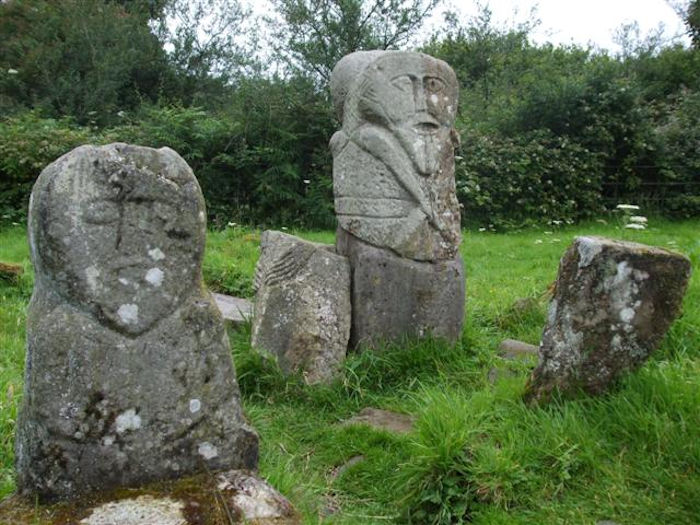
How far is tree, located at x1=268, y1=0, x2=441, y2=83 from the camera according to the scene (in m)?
14.0

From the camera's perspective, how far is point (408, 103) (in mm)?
5285

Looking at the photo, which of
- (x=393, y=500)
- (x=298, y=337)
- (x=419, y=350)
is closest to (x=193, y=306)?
(x=393, y=500)

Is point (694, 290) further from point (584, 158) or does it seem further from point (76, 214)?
point (584, 158)

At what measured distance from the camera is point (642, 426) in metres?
3.23

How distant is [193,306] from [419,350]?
2704 millimetres

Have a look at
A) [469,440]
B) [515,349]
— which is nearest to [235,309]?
[515,349]

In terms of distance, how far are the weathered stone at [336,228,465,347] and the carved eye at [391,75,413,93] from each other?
122cm

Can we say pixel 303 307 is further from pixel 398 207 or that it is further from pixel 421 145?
pixel 421 145

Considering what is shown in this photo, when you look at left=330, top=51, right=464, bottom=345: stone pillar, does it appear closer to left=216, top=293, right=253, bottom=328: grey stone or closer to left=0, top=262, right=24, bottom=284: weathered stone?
left=216, top=293, right=253, bottom=328: grey stone

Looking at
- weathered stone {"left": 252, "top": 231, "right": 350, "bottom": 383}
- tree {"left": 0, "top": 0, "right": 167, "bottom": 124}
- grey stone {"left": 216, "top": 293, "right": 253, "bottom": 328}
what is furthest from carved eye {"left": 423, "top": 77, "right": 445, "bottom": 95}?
tree {"left": 0, "top": 0, "right": 167, "bottom": 124}

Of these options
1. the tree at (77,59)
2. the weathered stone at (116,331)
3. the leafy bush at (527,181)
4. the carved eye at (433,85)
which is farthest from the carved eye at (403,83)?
the tree at (77,59)

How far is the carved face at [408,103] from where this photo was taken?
5.26 m

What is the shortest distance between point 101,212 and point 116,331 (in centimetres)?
43

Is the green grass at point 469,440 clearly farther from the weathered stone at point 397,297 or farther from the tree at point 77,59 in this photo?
the tree at point 77,59
